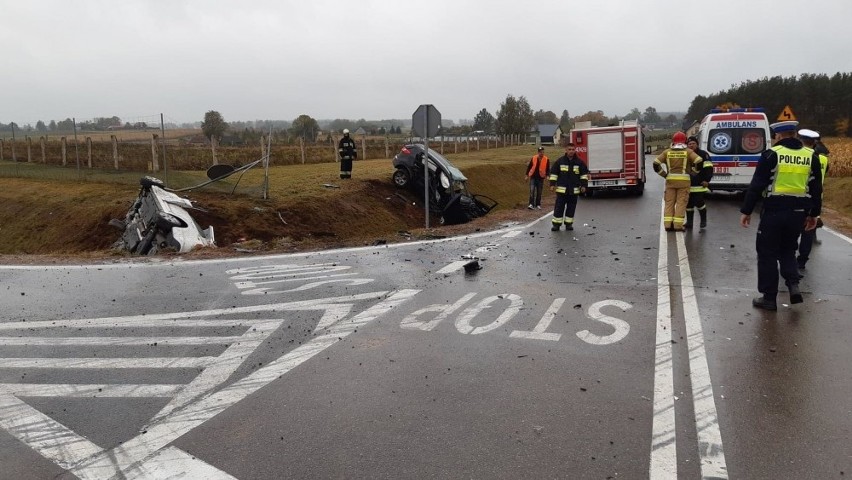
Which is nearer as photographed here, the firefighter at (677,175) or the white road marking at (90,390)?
the white road marking at (90,390)

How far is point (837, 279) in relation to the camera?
301 inches

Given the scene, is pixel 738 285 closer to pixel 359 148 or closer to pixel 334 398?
pixel 334 398

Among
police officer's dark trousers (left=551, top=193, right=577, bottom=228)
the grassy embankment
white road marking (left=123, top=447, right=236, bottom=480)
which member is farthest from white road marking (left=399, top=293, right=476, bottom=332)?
police officer's dark trousers (left=551, top=193, right=577, bottom=228)

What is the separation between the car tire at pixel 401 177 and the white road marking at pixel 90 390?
15.6 meters

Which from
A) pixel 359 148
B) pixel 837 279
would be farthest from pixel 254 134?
pixel 837 279

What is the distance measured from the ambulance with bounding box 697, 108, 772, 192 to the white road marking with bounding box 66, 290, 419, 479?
1501 cm

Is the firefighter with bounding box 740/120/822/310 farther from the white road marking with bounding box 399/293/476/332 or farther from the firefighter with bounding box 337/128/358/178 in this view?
the firefighter with bounding box 337/128/358/178

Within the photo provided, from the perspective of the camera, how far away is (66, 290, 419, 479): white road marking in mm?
3395

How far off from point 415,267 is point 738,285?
13.5 ft

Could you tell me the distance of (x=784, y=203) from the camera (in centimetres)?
638

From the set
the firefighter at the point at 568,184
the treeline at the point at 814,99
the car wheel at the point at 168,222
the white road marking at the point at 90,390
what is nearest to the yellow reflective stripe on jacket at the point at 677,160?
the firefighter at the point at 568,184

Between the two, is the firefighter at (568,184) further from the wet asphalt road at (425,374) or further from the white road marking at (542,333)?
the white road marking at (542,333)

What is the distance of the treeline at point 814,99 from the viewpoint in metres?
66.9

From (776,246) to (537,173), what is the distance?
37.4 ft
